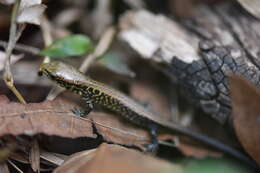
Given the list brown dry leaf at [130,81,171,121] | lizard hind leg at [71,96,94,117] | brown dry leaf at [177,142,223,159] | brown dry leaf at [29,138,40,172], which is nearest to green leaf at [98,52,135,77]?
brown dry leaf at [130,81,171,121]

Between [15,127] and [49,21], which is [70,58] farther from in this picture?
[15,127]

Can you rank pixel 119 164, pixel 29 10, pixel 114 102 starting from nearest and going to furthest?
1. pixel 119 164
2. pixel 29 10
3. pixel 114 102

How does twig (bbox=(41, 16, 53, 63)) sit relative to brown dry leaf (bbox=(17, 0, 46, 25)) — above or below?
below

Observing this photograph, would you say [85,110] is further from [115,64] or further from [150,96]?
[150,96]

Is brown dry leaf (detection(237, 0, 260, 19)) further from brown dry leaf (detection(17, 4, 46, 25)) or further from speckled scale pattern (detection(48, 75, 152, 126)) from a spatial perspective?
brown dry leaf (detection(17, 4, 46, 25))

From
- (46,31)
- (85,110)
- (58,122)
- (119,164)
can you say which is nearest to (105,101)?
(85,110)

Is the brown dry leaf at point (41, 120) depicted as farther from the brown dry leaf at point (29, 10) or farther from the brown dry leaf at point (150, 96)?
the brown dry leaf at point (150, 96)

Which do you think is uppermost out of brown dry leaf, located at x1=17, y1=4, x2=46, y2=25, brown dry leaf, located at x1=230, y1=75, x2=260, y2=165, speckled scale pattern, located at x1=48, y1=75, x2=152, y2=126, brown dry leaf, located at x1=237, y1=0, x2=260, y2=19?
brown dry leaf, located at x1=237, y1=0, x2=260, y2=19
